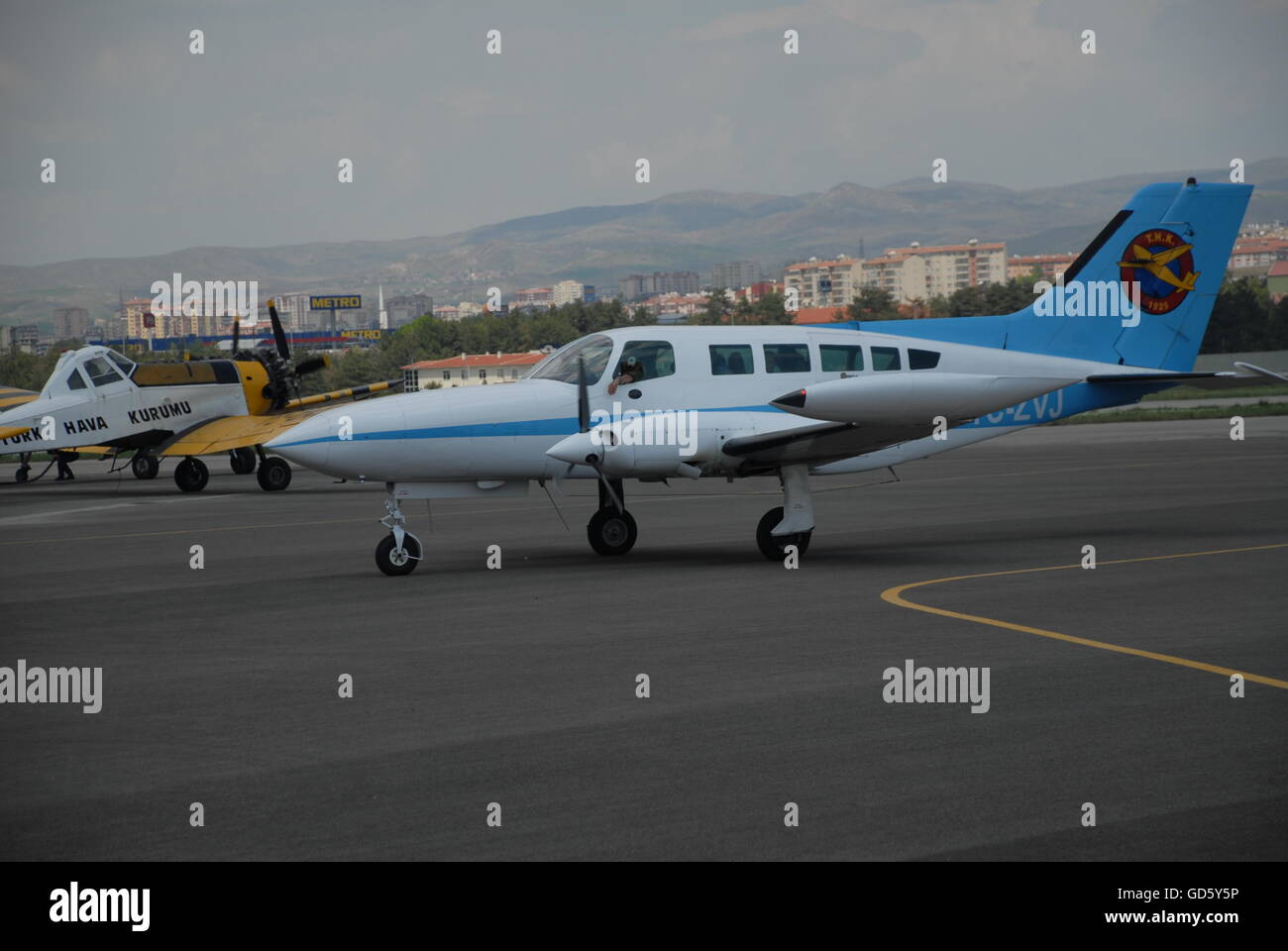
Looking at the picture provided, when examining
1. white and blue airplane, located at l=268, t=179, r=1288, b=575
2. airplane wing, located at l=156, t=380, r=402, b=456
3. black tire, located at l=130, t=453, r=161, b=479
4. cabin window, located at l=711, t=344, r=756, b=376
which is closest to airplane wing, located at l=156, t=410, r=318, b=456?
airplane wing, located at l=156, t=380, r=402, b=456

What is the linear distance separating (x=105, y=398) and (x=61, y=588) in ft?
60.0

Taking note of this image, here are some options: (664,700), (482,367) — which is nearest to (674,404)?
(664,700)

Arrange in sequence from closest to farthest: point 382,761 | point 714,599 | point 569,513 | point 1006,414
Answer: point 382,761, point 714,599, point 1006,414, point 569,513

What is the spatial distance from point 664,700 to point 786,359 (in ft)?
28.9

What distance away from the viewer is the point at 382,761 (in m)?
7.73

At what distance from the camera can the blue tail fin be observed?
19625 mm

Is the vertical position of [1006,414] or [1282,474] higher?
[1006,414]

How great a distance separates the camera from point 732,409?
16750 mm

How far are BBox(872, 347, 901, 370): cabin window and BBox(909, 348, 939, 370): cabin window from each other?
227 millimetres

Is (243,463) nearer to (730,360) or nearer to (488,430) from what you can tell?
(488,430)

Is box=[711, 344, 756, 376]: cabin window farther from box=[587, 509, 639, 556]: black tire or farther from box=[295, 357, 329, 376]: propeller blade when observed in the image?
box=[295, 357, 329, 376]: propeller blade

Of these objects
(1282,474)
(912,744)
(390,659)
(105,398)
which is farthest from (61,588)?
(1282,474)
